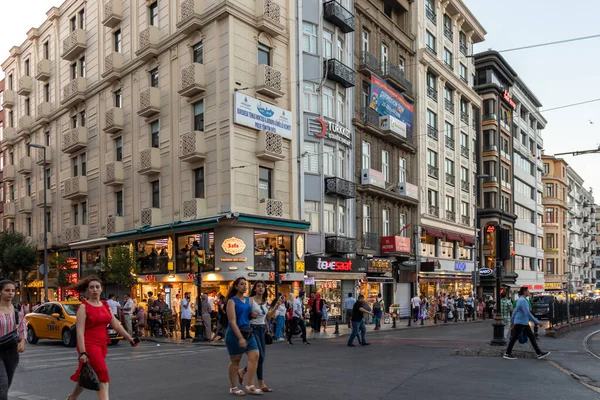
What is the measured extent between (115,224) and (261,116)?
35.8 feet

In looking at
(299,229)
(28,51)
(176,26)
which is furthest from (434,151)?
(28,51)

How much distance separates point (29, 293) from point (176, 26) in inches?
982

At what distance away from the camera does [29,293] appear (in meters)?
45.9

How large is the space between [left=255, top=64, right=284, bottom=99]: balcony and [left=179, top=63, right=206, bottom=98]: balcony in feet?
8.36

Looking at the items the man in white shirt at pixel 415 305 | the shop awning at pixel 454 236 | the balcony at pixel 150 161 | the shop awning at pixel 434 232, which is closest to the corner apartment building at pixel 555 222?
the shop awning at pixel 454 236

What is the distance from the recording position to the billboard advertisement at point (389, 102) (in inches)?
1484

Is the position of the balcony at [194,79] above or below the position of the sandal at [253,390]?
above

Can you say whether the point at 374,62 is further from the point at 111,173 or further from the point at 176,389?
the point at 176,389

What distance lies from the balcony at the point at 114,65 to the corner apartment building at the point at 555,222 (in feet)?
206

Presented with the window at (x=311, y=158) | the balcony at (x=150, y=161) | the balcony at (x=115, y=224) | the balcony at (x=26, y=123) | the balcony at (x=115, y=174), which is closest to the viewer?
the balcony at (x=150, y=161)

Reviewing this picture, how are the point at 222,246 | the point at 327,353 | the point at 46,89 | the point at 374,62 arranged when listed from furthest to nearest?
the point at 46,89 → the point at 374,62 → the point at 222,246 → the point at 327,353

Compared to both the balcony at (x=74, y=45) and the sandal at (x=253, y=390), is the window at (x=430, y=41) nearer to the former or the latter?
the balcony at (x=74, y=45)

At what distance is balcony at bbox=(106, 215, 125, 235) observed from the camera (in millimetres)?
34625

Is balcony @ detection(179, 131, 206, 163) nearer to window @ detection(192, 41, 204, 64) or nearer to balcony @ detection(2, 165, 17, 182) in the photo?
window @ detection(192, 41, 204, 64)
